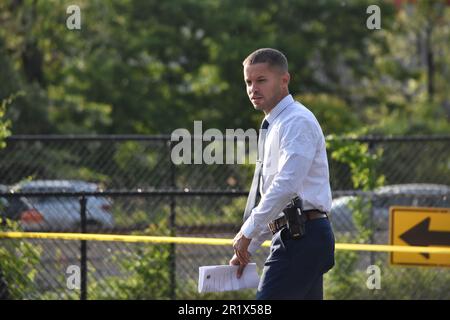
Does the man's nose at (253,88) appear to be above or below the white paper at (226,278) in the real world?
above

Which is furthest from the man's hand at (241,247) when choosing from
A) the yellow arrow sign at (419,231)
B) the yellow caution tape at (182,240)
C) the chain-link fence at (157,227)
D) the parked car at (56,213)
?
the yellow arrow sign at (419,231)

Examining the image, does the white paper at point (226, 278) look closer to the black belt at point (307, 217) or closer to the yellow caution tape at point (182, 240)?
the black belt at point (307, 217)

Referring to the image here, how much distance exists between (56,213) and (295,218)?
178 inches

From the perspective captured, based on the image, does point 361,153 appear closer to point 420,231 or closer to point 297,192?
point 420,231

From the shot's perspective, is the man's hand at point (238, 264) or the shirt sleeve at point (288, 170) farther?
the man's hand at point (238, 264)

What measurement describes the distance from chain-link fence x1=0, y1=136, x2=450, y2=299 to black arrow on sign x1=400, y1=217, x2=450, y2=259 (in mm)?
294

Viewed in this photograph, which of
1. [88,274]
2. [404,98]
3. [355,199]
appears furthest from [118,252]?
[404,98]

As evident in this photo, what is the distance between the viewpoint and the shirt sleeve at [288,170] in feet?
16.4

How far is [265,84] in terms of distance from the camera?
529 cm

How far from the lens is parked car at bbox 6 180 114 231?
873 cm

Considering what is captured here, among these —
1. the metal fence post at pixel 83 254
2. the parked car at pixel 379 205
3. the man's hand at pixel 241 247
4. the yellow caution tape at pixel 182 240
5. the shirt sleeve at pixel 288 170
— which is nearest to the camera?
the shirt sleeve at pixel 288 170

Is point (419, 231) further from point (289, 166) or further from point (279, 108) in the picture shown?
point (289, 166)

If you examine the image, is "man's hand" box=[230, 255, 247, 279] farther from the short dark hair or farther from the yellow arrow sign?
the yellow arrow sign

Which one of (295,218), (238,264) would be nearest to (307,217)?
(295,218)
